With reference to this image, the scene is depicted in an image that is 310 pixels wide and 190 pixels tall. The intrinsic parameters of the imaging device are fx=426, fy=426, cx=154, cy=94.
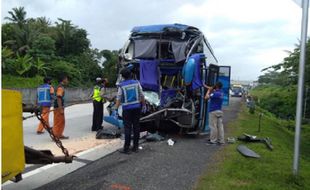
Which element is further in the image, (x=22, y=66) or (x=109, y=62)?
(x=109, y=62)

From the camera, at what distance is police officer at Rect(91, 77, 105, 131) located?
13.2m

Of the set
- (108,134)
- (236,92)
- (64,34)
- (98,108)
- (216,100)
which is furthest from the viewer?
(236,92)

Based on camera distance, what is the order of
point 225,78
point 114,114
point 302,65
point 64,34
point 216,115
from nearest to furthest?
point 302,65 < point 216,115 < point 114,114 < point 225,78 < point 64,34

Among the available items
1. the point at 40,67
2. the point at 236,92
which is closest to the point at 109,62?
the point at 40,67

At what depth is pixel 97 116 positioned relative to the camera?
13.3 meters

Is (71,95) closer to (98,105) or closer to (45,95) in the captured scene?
(98,105)

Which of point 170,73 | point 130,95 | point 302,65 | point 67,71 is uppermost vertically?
point 67,71

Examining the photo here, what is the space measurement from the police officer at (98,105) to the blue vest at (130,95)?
14.7 ft

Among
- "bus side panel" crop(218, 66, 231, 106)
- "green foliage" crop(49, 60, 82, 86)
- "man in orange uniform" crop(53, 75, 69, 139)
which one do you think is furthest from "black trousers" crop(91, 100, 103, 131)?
"green foliage" crop(49, 60, 82, 86)

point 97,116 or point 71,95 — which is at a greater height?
point 97,116

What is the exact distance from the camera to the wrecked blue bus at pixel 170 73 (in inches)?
452

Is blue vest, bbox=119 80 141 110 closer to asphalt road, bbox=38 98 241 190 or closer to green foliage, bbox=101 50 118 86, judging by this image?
asphalt road, bbox=38 98 241 190

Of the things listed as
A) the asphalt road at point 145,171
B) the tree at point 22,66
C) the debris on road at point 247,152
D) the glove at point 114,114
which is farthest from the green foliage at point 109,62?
the asphalt road at point 145,171

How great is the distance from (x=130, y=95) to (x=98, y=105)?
15.8 feet
